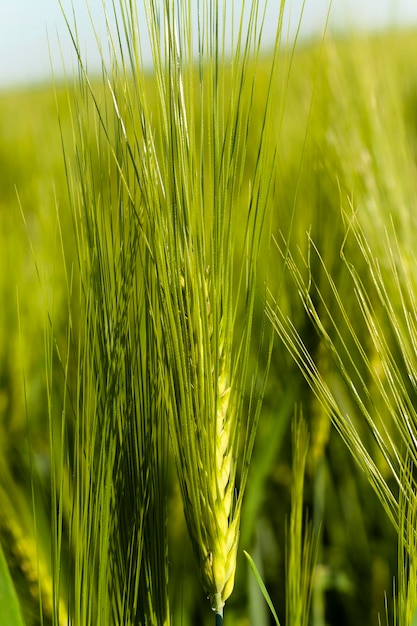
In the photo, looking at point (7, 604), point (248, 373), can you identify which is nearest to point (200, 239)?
point (7, 604)

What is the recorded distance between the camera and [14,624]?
0.30 m

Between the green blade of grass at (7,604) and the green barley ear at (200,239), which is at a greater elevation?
the green barley ear at (200,239)

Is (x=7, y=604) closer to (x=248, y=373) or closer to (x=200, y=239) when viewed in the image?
(x=200, y=239)

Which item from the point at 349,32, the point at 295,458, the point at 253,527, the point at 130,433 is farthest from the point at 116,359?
the point at 349,32

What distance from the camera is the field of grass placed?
13.9 inches

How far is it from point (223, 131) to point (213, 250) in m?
0.06

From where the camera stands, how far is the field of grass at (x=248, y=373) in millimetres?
354

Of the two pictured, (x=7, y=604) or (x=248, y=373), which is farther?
(x=248, y=373)

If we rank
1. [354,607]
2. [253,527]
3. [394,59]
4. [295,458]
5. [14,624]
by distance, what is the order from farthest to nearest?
[394,59] → [354,607] → [253,527] → [295,458] → [14,624]

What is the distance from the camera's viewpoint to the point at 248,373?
2.72ft

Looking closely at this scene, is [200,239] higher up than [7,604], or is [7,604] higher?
[200,239]

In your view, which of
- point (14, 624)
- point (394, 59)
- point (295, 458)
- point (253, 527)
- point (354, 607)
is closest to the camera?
point (14, 624)

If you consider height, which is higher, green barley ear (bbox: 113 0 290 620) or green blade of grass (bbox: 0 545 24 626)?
green barley ear (bbox: 113 0 290 620)

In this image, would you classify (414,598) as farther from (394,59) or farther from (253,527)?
(394,59)
